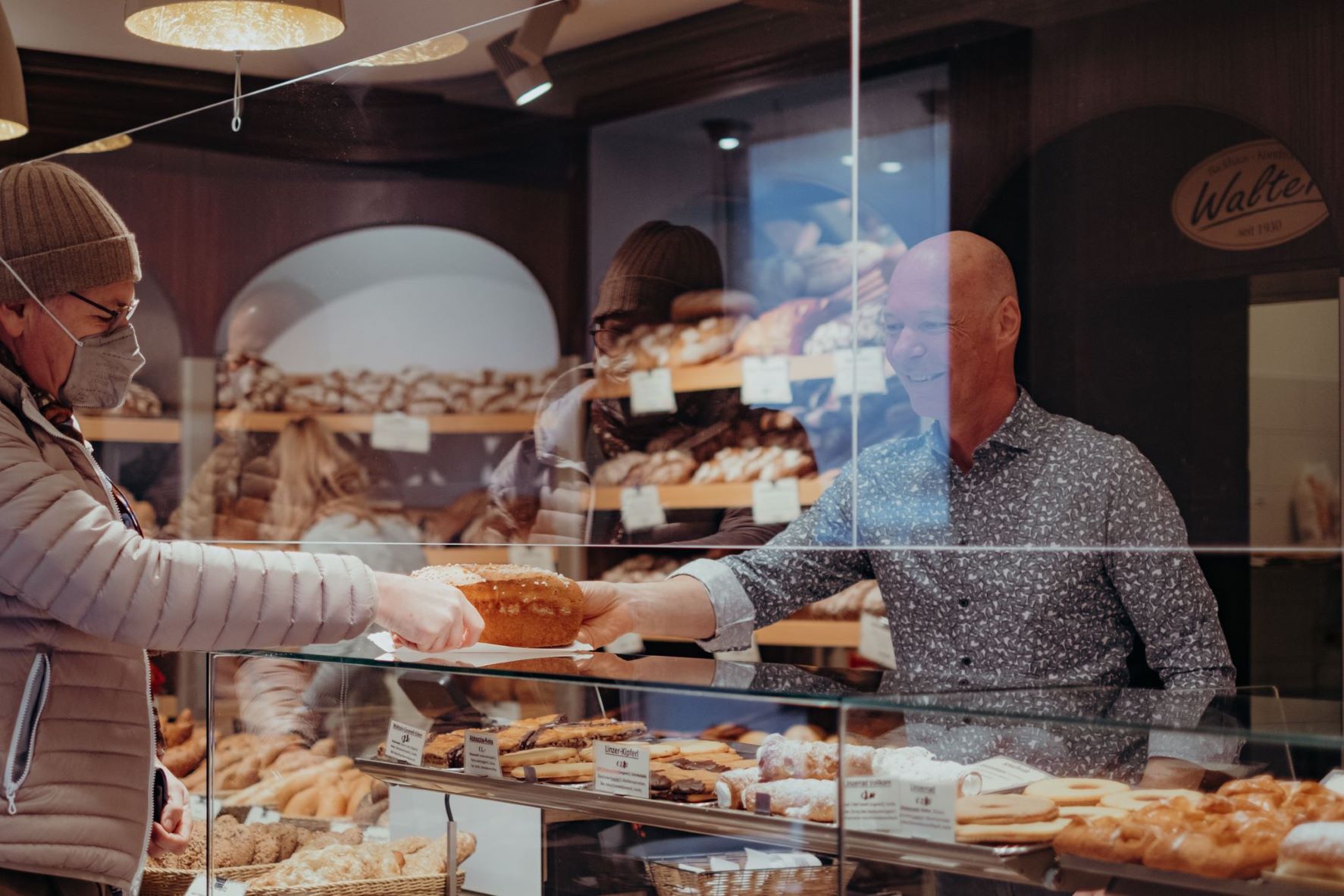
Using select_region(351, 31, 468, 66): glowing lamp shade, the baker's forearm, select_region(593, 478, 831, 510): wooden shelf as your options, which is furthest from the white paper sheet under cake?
select_region(351, 31, 468, 66): glowing lamp shade

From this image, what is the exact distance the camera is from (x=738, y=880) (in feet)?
6.11

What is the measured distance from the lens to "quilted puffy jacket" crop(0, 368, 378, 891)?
1693mm

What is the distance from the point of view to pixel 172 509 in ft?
13.3

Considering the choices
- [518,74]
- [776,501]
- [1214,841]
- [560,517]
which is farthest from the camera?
[518,74]

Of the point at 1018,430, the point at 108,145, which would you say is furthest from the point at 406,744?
the point at 108,145

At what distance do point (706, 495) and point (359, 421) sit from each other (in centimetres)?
124

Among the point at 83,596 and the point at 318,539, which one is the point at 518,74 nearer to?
the point at 318,539

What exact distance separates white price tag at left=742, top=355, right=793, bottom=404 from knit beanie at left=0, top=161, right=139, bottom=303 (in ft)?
3.35

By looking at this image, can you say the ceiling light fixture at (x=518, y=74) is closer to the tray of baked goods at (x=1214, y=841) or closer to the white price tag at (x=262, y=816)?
the white price tag at (x=262, y=816)

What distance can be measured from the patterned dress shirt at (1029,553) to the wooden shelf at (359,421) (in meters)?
0.75

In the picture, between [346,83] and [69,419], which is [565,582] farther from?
[346,83]

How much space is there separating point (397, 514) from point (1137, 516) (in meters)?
1.83

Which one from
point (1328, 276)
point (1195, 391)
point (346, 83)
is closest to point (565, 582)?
point (1195, 391)

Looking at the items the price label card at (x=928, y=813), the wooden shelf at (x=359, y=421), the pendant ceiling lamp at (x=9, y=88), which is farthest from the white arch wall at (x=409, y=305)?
the price label card at (x=928, y=813)
